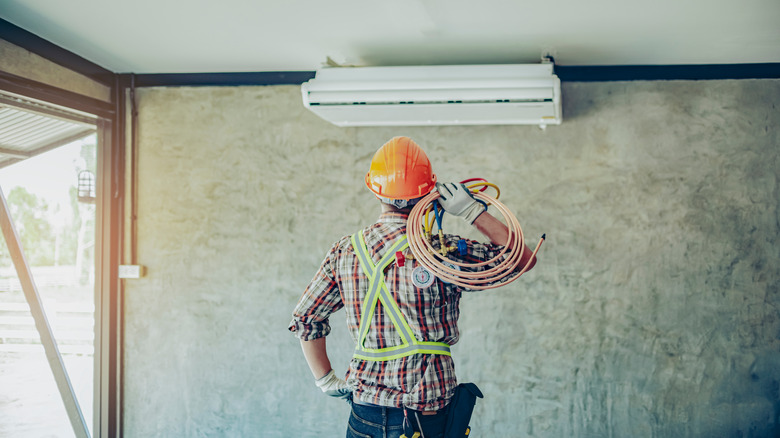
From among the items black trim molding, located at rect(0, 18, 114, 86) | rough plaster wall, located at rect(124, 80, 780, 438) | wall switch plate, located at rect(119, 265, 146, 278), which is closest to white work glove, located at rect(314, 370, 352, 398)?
rough plaster wall, located at rect(124, 80, 780, 438)

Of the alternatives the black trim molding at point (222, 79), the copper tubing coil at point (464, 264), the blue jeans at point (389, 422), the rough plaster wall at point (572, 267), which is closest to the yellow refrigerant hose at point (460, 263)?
the copper tubing coil at point (464, 264)

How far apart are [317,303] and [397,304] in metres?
0.30

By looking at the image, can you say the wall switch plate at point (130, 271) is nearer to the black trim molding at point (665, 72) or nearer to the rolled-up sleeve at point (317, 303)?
the rolled-up sleeve at point (317, 303)

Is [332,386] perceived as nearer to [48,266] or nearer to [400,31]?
[400,31]

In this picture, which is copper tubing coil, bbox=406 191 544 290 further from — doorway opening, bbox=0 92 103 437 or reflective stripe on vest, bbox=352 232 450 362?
doorway opening, bbox=0 92 103 437

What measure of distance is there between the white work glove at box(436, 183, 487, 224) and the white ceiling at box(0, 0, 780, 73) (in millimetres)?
1060

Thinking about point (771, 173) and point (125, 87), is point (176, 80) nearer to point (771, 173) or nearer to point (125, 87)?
point (125, 87)

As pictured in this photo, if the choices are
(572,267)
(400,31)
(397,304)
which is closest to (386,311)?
(397,304)

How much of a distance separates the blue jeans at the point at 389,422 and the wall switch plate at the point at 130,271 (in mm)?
2350

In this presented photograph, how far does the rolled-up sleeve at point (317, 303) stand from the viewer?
184 cm

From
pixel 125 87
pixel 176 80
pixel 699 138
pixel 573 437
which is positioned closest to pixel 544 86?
pixel 699 138

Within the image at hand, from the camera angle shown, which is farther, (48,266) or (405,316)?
(48,266)

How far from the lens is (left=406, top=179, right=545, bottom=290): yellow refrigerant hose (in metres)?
1.66

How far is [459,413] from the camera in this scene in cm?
173
